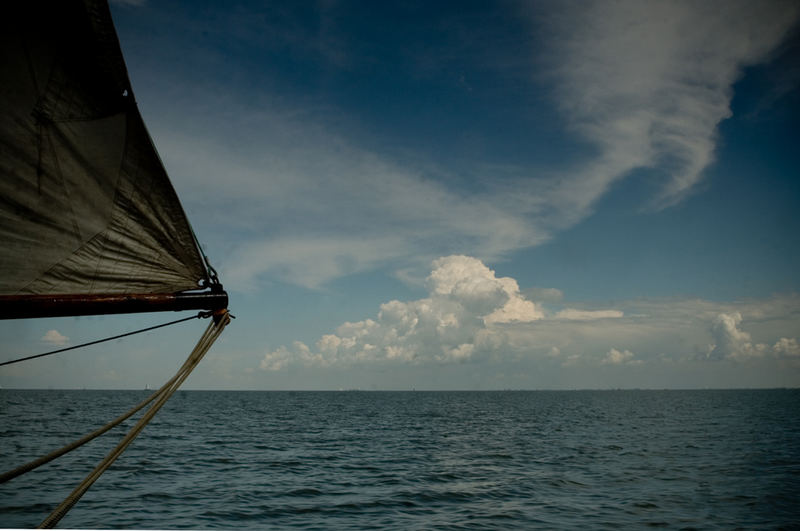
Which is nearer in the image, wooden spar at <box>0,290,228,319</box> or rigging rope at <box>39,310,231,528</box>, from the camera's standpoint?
wooden spar at <box>0,290,228,319</box>

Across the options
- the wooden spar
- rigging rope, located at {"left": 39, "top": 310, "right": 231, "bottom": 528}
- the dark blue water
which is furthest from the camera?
the dark blue water

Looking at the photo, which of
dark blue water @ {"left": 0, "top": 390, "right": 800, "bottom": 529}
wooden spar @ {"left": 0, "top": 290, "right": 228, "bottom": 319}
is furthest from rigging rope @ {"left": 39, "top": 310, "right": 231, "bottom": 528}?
dark blue water @ {"left": 0, "top": 390, "right": 800, "bottom": 529}

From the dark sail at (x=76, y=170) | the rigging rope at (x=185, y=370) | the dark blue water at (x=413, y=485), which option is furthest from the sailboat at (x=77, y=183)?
the dark blue water at (x=413, y=485)

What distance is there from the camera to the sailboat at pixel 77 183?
14.1ft

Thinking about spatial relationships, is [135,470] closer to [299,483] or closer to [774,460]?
[299,483]

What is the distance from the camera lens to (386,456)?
2342 cm

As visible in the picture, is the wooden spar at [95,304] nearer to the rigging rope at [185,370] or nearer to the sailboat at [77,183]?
the sailboat at [77,183]

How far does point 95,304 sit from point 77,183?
45.3 inches

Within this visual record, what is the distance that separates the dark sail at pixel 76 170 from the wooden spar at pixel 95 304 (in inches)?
5.0

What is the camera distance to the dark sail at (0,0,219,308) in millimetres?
4301

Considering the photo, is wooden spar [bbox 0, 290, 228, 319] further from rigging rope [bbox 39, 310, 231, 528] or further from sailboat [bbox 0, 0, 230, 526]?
rigging rope [bbox 39, 310, 231, 528]

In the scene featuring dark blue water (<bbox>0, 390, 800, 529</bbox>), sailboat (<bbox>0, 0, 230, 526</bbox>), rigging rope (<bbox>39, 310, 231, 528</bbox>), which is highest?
sailboat (<bbox>0, 0, 230, 526</bbox>)

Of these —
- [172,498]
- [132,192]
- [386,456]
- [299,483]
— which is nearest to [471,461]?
[386,456]

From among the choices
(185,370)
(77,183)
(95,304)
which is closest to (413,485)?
(185,370)
